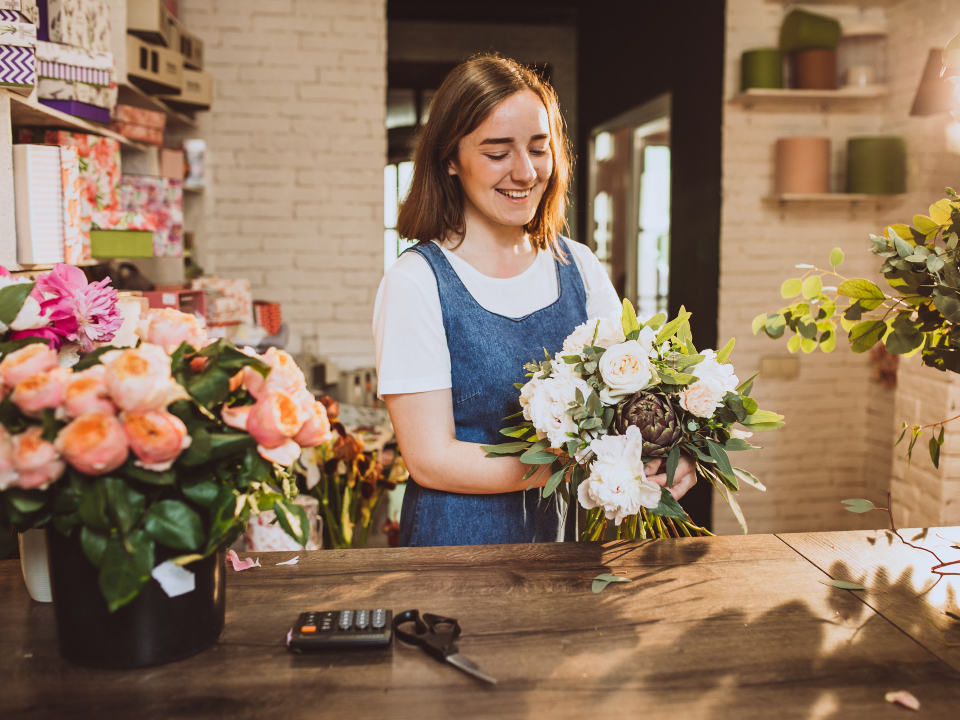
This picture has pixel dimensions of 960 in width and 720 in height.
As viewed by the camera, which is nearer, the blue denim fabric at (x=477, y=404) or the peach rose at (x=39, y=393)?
the peach rose at (x=39, y=393)

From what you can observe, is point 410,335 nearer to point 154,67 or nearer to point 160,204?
point 160,204

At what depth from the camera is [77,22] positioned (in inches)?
72.5

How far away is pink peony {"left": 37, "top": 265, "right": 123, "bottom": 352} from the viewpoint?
92cm

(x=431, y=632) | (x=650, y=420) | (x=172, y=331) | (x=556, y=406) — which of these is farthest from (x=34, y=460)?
(x=650, y=420)

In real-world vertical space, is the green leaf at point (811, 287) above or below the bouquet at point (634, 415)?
above

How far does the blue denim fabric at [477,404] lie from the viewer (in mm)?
1376

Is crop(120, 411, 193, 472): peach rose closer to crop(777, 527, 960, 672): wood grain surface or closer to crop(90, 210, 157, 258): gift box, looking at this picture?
crop(777, 527, 960, 672): wood grain surface

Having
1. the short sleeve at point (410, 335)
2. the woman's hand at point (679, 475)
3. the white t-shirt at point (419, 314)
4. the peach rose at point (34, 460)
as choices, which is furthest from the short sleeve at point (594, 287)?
the peach rose at point (34, 460)

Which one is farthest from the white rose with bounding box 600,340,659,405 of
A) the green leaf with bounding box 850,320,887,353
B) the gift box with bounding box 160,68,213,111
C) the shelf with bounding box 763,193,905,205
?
the gift box with bounding box 160,68,213,111

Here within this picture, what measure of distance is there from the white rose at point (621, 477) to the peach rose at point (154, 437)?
548 millimetres

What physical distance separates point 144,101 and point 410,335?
2016mm

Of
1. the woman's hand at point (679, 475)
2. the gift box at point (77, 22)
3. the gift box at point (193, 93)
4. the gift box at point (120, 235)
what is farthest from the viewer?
the gift box at point (193, 93)

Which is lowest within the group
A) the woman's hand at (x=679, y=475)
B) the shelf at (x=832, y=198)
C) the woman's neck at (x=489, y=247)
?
the woman's hand at (x=679, y=475)

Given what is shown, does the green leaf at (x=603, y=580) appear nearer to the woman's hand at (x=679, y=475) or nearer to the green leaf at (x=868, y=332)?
the woman's hand at (x=679, y=475)
